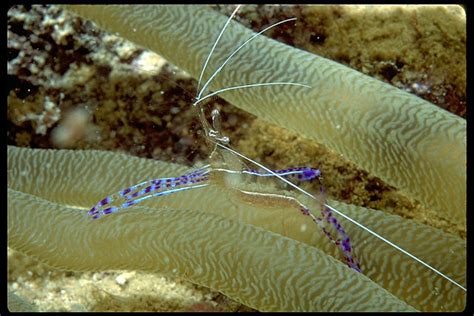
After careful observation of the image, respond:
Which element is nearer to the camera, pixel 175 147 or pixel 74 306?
pixel 74 306

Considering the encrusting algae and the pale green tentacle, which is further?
the encrusting algae

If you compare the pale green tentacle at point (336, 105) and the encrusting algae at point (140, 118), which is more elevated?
the pale green tentacle at point (336, 105)

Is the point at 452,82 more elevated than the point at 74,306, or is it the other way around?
the point at 452,82

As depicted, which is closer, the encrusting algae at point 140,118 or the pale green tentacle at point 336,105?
the pale green tentacle at point 336,105

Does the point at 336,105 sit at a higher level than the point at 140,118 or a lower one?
higher

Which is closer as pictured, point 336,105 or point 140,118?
point 336,105

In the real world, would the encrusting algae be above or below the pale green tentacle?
below
